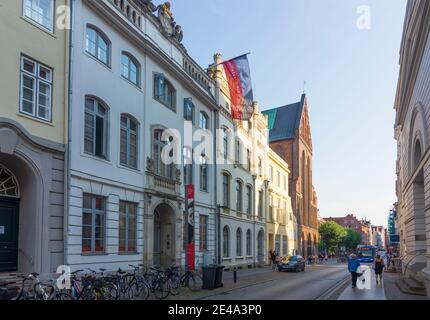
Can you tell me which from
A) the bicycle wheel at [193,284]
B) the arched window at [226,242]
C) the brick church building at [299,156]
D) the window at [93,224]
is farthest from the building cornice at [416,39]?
the brick church building at [299,156]

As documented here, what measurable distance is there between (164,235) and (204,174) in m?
6.59

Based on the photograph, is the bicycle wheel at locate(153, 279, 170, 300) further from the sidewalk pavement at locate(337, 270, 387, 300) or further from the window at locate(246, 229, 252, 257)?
the window at locate(246, 229, 252, 257)

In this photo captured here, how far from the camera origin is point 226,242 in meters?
35.7

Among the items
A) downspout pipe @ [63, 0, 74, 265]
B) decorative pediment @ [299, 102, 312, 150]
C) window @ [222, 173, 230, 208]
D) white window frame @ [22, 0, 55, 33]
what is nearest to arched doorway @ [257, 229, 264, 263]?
window @ [222, 173, 230, 208]

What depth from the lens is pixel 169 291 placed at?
18.3 meters

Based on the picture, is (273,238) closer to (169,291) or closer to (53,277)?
(169,291)

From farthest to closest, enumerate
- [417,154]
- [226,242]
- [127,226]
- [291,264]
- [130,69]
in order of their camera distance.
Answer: [291,264], [226,242], [417,154], [130,69], [127,226]

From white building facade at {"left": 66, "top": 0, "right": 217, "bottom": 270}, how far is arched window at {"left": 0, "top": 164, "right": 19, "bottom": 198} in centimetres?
198

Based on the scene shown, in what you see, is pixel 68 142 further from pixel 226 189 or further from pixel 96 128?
pixel 226 189

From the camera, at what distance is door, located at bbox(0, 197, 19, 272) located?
51.1ft

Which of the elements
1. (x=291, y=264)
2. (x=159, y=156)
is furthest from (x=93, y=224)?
(x=291, y=264)

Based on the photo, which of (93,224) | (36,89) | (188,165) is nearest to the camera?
(36,89)
